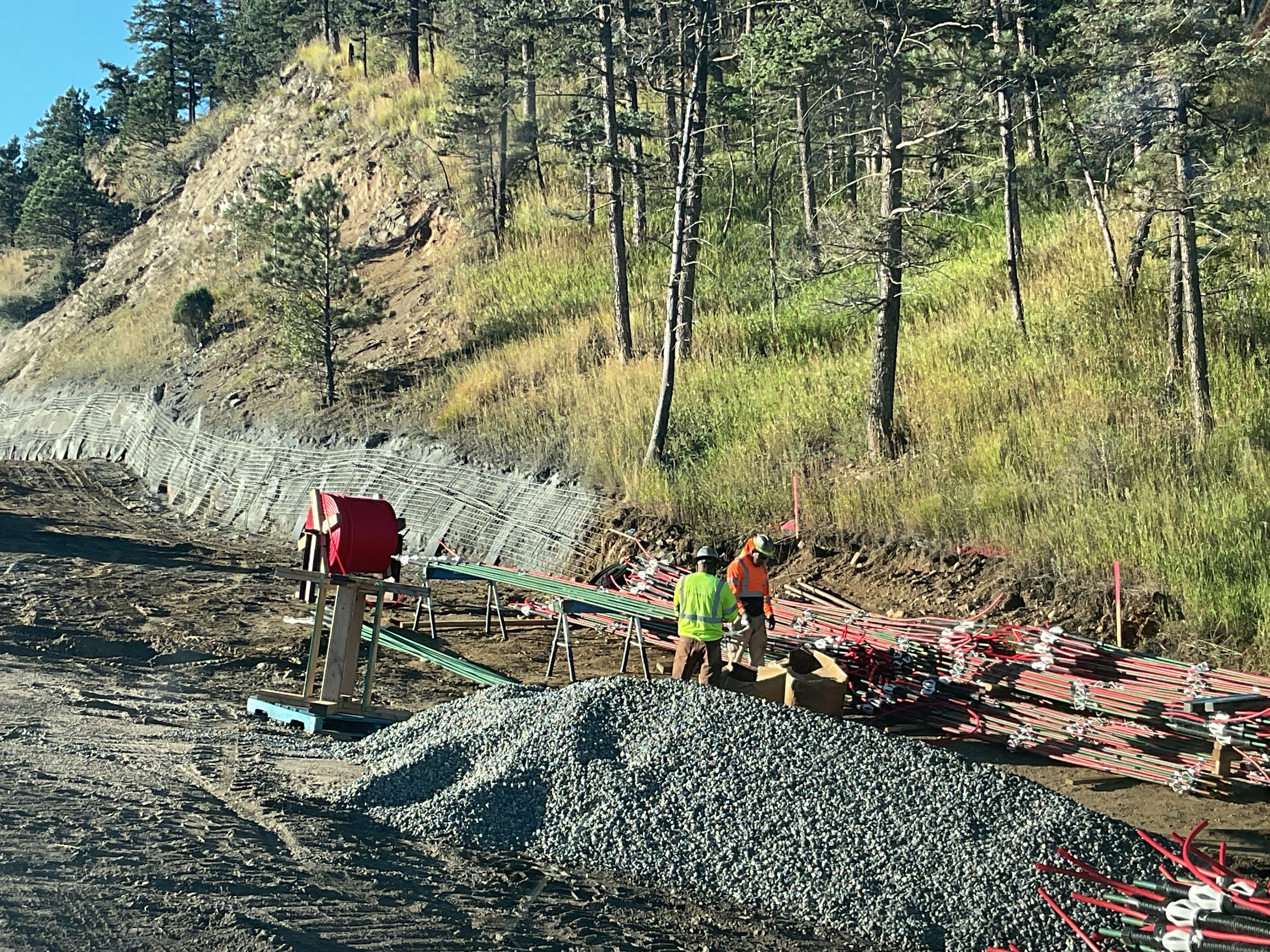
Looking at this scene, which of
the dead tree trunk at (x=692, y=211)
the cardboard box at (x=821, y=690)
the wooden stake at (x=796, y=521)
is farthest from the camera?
the dead tree trunk at (x=692, y=211)

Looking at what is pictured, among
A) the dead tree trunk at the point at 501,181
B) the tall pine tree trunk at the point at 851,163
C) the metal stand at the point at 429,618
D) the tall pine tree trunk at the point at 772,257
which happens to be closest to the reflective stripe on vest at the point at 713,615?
the metal stand at the point at 429,618

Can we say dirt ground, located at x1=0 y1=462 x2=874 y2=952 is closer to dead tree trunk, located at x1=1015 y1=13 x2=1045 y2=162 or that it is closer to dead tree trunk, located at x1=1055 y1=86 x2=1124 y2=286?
dead tree trunk, located at x1=1055 y1=86 x2=1124 y2=286

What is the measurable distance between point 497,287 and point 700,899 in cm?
2515

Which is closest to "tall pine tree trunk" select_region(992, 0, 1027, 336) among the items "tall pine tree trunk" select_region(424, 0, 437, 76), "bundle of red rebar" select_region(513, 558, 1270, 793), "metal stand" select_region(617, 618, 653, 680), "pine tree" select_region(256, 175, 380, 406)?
"bundle of red rebar" select_region(513, 558, 1270, 793)

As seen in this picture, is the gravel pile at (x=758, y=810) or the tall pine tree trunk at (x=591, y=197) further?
the tall pine tree trunk at (x=591, y=197)

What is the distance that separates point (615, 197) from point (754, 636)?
46.5 ft

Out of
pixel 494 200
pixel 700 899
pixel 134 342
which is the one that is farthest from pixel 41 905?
pixel 134 342

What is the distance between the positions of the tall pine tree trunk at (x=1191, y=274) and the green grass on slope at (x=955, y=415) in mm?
354

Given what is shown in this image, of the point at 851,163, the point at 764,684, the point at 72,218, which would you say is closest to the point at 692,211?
the point at 851,163

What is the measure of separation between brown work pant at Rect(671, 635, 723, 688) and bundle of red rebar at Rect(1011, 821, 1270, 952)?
395 centimetres

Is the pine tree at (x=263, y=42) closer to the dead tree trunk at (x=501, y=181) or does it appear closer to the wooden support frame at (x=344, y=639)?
the dead tree trunk at (x=501, y=181)

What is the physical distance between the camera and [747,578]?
11562 mm

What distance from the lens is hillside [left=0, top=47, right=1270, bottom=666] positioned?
541 inches

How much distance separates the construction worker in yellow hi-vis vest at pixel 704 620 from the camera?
10.6 metres
